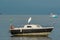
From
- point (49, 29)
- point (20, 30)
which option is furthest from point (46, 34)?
point (20, 30)

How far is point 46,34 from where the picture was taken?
55125mm

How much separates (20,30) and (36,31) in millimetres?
2819

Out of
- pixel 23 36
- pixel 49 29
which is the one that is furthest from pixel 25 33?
pixel 49 29

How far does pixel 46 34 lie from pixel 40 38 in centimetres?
141

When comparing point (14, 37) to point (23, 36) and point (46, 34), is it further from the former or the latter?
point (46, 34)

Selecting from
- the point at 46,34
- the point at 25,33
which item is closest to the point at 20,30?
the point at 25,33

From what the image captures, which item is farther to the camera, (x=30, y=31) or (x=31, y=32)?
(x=31, y=32)

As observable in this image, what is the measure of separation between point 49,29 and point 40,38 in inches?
89.5

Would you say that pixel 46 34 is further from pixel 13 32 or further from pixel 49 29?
pixel 13 32

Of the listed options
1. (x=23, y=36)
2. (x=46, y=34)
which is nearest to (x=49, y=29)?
(x=46, y=34)

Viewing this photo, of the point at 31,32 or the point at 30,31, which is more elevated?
the point at 30,31

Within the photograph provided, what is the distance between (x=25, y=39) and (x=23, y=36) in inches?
82.9

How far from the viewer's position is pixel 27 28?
5459 cm

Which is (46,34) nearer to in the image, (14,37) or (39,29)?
(39,29)
